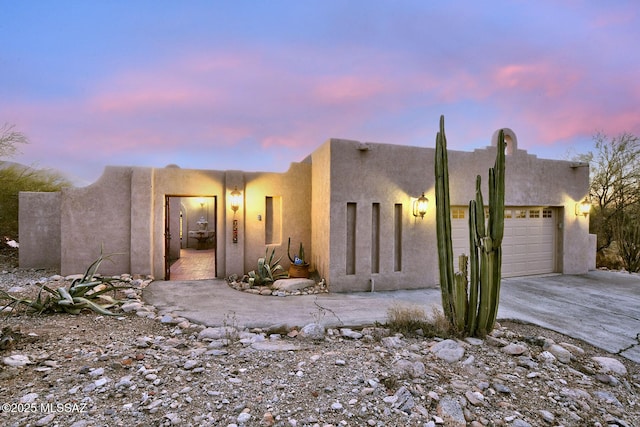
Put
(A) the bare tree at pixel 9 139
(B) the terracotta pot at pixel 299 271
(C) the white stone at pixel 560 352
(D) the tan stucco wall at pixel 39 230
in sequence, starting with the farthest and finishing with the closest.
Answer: (A) the bare tree at pixel 9 139 → (D) the tan stucco wall at pixel 39 230 → (B) the terracotta pot at pixel 299 271 → (C) the white stone at pixel 560 352

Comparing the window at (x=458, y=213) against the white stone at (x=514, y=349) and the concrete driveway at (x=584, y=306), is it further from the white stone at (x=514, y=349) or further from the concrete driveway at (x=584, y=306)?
the white stone at (x=514, y=349)

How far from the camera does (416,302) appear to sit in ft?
18.2

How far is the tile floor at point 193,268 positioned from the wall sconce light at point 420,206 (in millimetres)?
5510

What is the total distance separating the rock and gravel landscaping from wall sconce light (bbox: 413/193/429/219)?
10.8ft

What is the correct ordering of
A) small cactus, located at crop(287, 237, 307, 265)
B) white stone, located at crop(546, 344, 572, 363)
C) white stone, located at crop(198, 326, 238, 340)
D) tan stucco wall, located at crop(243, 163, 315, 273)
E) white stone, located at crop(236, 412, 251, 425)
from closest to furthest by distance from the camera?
1. white stone, located at crop(236, 412, 251, 425)
2. white stone, located at crop(546, 344, 572, 363)
3. white stone, located at crop(198, 326, 238, 340)
4. small cactus, located at crop(287, 237, 307, 265)
5. tan stucco wall, located at crop(243, 163, 315, 273)

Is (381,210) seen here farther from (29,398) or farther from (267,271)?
(29,398)

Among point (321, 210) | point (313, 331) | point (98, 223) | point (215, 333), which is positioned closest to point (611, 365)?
point (313, 331)

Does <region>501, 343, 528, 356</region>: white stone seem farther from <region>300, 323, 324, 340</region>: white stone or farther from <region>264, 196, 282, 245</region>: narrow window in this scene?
<region>264, 196, 282, 245</region>: narrow window

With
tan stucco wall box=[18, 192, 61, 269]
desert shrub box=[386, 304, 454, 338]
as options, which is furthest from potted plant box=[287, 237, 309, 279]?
tan stucco wall box=[18, 192, 61, 269]

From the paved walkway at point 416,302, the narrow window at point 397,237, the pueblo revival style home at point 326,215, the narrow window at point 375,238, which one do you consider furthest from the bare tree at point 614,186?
the narrow window at point 375,238

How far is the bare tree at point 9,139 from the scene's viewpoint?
28.9 ft

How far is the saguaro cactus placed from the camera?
3.43 meters

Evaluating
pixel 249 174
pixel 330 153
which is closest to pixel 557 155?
pixel 330 153

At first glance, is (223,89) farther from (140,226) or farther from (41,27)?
(140,226)
